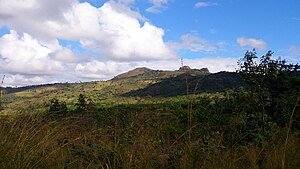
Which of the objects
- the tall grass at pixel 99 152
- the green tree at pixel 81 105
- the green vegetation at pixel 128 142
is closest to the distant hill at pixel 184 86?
the green vegetation at pixel 128 142

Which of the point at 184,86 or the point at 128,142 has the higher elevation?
the point at 184,86

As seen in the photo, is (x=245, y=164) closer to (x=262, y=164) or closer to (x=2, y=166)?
(x=262, y=164)

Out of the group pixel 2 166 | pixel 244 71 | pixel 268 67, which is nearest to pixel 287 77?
pixel 268 67

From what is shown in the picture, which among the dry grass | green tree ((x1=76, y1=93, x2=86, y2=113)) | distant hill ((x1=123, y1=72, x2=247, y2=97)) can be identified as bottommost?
the dry grass

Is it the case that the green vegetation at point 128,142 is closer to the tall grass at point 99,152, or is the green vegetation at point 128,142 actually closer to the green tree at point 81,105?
the tall grass at point 99,152

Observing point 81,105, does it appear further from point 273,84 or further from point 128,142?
point 273,84

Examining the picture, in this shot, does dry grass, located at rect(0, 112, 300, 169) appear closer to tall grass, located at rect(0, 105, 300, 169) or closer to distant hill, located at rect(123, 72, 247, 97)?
tall grass, located at rect(0, 105, 300, 169)

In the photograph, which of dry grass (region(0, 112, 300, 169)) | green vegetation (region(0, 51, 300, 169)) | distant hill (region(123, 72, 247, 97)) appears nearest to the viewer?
dry grass (region(0, 112, 300, 169))

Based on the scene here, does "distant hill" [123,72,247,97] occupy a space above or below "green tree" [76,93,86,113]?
above

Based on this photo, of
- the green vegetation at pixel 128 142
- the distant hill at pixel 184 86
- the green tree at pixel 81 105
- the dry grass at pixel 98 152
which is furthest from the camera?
the green tree at pixel 81 105

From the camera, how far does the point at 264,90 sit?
262 inches

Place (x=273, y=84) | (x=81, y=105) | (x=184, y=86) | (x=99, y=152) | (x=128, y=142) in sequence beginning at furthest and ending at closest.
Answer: (x=273, y=84)
(x=81, y=105)
(x=184, y=86)
(x=128, y=142)
(x=99, y=152)

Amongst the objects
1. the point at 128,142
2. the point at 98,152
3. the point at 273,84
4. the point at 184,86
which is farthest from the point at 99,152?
the point at 273,84

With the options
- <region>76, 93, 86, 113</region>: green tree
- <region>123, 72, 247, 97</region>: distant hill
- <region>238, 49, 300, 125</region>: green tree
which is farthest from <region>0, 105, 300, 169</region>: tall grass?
<region>238, 49, 300, 125</region>: green tree
